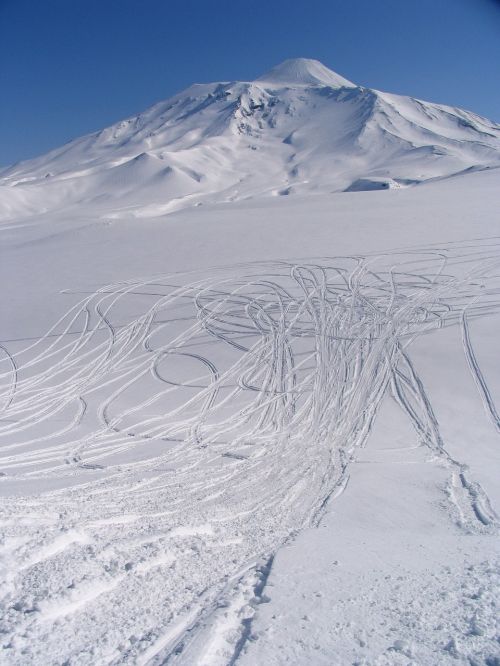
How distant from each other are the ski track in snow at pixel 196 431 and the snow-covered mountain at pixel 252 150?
44348mm

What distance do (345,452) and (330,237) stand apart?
17.3m

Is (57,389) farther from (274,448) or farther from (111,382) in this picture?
(274,448)

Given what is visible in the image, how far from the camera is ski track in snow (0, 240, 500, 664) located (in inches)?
149

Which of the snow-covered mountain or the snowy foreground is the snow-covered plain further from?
the snow-covered mountain

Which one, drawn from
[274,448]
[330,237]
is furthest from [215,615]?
[330,237]

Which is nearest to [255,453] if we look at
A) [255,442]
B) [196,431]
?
[255,442]

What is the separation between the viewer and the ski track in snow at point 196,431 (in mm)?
3795

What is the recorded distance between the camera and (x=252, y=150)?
132750mm

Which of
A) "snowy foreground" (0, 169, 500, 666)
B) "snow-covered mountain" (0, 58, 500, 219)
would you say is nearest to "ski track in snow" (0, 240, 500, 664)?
"snowy foreground" (0, 169, 500, 666)

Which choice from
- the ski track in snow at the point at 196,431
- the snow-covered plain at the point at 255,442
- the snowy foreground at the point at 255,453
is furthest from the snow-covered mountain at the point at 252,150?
the ski track in snow at the point at 196,431

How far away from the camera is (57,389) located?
12.3 meters

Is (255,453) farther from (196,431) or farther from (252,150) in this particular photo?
(252,150)

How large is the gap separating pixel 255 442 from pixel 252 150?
13081 centimetres

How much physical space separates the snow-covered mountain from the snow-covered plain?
40.3 metres
